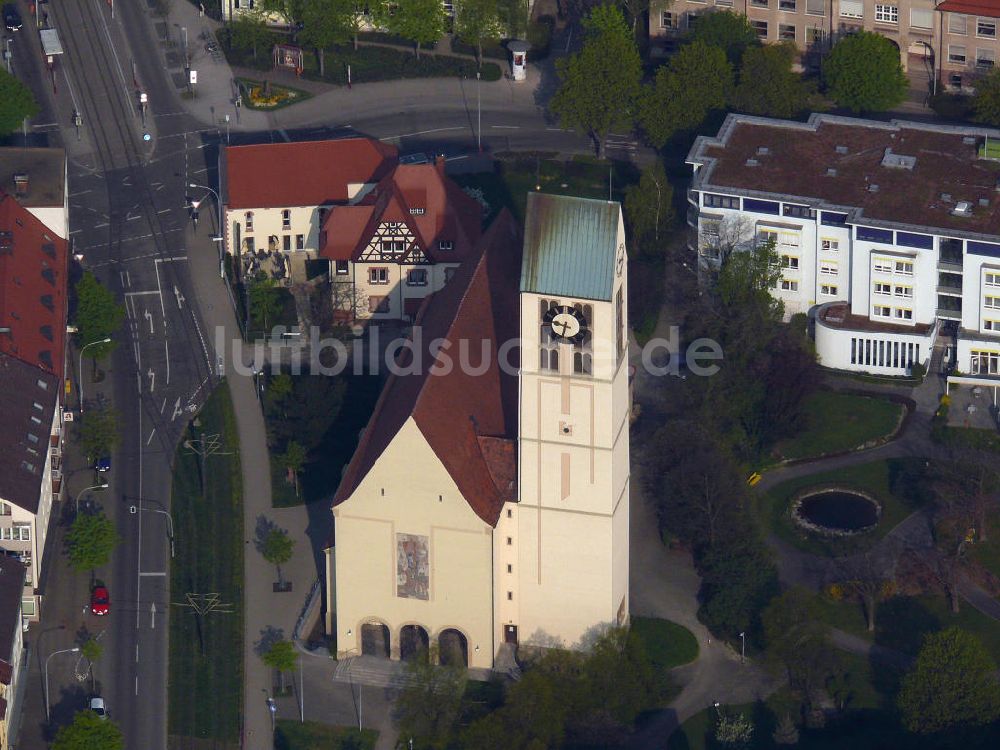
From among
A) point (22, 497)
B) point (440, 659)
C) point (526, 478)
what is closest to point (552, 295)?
point (526, 478)

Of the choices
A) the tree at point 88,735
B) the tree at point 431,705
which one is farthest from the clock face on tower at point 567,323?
the tree at point 88,735

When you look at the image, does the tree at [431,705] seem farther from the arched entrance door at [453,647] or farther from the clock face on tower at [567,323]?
the clock face on tower at [567,323]

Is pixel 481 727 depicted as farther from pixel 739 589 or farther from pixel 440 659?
pixel 739 589

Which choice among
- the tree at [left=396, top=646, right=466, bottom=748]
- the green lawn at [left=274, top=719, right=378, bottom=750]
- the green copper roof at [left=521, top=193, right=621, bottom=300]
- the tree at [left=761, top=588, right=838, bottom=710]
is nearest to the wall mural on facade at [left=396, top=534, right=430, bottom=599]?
the tree at [left=396, top=646, right=466, bottom=748]

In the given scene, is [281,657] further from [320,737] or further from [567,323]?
[567,323]

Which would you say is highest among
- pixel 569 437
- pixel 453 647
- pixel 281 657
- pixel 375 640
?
pixel 569 437

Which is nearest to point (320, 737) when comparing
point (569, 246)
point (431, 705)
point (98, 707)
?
point (431, 705)
